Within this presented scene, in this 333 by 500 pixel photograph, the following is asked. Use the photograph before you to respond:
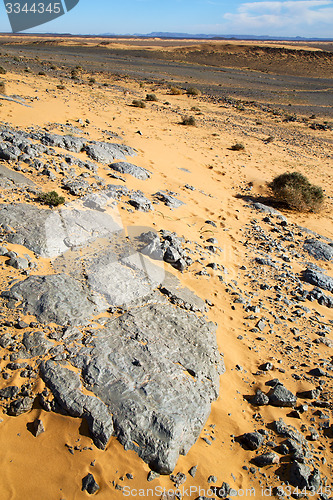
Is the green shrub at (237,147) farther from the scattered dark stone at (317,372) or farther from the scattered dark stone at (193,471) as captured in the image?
the scattered dark stone at (193,471)

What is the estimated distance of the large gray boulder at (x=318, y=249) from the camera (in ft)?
24.0

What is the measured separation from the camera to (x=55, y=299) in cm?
388

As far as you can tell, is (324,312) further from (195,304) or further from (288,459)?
(288,459)

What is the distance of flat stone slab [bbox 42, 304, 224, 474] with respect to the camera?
116 inches

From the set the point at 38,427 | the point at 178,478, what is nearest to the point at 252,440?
the point at 178,478

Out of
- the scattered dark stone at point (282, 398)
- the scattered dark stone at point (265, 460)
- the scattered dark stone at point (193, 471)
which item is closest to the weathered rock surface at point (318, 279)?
the scattered dark stone at point (282, 398)

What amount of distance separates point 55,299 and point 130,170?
543 cm

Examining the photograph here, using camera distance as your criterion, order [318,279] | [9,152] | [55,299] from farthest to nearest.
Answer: [9,152] < [318,279] < [55,299]

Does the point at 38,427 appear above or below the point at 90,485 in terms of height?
above

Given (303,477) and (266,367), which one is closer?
(303,477)

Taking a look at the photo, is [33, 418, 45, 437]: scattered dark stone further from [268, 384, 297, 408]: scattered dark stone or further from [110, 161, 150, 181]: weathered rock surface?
[110, 161, 150, 181]: weathered rock surface

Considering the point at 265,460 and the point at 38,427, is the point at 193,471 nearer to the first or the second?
the point at 265,460

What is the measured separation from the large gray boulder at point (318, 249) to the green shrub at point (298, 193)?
2.17 meters

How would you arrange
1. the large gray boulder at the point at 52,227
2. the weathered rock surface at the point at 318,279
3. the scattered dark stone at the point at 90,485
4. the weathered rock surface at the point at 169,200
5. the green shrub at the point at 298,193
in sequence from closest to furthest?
the scattered dark stone at the point at 90,485 < the large gray boulder at the point at 52,227 < the weathered rock surface at the point at 318,279 < the weathered rock surface at the point at 169,200 < the green shrub at the point at 298,193
